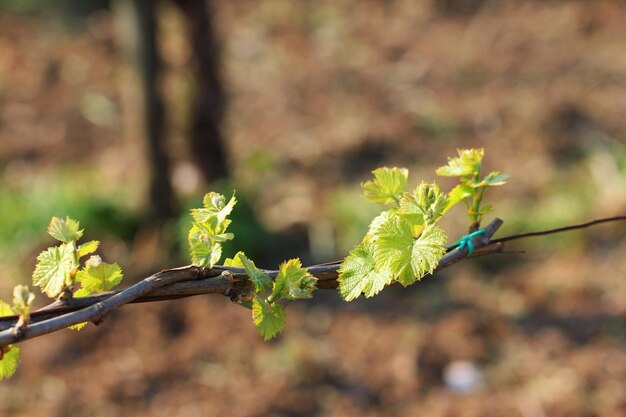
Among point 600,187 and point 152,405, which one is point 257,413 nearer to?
point 152,405

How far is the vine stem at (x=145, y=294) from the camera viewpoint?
1.06 meters

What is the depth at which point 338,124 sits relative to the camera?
5.48m

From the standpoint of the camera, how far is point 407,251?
1159 mm

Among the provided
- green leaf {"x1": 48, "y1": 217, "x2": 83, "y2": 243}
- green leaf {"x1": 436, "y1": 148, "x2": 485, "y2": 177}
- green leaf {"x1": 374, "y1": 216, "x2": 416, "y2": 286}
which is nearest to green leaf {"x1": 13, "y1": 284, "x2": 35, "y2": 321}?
green leaf {"x1": 48, "y1": 217, "x2": 83, "y2": 243}

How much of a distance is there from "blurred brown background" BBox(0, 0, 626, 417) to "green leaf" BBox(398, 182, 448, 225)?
236 centimetres

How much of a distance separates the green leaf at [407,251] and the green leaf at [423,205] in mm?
26

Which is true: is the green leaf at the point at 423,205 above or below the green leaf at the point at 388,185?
below

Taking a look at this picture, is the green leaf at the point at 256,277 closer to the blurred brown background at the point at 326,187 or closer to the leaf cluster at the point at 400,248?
the leaf cluster at the point at 400,248

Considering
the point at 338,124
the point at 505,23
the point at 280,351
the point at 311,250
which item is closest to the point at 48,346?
the point at 280,351

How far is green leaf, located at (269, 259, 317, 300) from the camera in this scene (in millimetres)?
Result: 1151

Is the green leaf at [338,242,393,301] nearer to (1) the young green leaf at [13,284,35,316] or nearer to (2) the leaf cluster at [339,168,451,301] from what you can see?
(2) the leaf cluster at [339,168,451,301]

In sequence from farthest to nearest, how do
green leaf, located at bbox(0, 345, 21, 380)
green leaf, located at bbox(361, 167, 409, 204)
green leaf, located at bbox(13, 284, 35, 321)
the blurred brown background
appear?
the blurred brown background
green leaf, located at bbox(361, 167, 409, 204)
green leaf, located at bbox(0, 345, 21, 380)
green leaf, located at bbox(13, 284, 35, 321)

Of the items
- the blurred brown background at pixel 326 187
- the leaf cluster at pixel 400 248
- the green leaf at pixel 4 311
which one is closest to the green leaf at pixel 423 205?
the leaf cluster at pixel 400 248

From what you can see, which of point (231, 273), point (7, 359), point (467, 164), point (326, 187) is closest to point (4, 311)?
point (7, 359)
